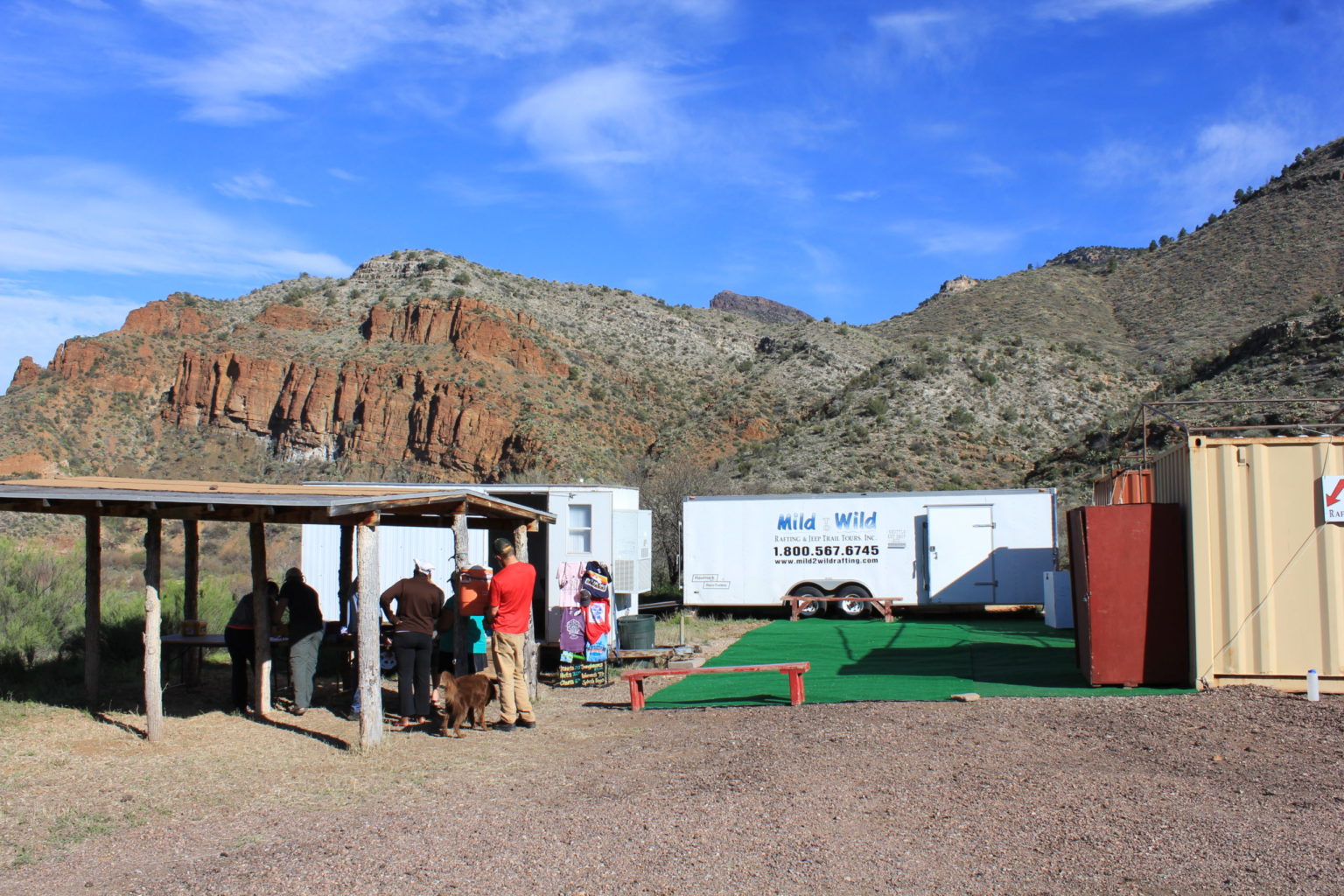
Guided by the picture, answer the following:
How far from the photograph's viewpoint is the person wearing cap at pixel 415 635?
918cm

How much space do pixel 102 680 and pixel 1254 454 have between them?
1276cm

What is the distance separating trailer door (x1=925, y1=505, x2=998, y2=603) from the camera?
19438 millimetres

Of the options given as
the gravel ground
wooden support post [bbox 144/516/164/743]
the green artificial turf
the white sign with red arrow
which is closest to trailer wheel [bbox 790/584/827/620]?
the green artificial turf

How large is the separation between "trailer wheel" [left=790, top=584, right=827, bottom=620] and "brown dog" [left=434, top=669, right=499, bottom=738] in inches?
454

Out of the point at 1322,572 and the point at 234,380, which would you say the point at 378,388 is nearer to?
the point at 234,380

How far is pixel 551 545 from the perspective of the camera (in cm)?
1448

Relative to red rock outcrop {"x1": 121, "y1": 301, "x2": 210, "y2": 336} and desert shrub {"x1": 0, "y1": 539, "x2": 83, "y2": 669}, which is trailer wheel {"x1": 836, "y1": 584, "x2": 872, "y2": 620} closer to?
desert shrub {"x1": 0, "y1": 539, "x2": 83, "y2": 669}

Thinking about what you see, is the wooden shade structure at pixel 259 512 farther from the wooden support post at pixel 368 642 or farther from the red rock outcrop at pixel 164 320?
the red rock outcrop at pixel 164 320

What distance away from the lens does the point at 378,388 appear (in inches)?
2009

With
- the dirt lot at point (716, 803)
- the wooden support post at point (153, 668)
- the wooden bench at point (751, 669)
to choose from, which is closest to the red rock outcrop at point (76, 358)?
the dirt lot at point (716, 803)

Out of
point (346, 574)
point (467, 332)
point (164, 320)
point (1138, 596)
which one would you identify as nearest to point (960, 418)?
point (467, 332)

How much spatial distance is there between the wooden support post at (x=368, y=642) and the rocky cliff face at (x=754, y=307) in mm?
126353

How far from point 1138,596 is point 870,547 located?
9.68 metres

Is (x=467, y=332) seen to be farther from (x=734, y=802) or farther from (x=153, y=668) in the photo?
(x=734, y=802)
